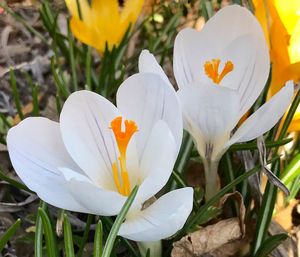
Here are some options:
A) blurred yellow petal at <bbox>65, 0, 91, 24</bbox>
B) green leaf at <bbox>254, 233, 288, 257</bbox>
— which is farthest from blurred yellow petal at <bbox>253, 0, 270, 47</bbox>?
blurred yellow petal at <bbox>65, 0, 91, 24</bbox>

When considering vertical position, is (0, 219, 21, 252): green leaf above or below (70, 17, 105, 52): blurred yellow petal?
below

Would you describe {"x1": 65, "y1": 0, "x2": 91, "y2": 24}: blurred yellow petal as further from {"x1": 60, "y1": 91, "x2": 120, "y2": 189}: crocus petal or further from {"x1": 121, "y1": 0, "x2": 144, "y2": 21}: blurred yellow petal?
{"x1": 60, "y1": 91, "x2": 120, "y2": 189}: crocus petal

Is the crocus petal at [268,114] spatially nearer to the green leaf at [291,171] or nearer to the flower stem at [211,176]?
the flower stem at [211,176]


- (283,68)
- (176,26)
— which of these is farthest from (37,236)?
(176,26)

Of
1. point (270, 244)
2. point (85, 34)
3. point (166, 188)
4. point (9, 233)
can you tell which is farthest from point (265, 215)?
point (85, 34)

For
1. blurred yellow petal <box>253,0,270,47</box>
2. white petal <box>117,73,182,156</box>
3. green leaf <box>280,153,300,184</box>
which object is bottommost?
green leaf <box>280,153,300,184</box>

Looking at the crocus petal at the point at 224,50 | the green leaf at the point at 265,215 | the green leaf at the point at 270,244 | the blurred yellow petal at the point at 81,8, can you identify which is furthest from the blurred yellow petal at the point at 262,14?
the blurred yellow petal at the point at 81,8

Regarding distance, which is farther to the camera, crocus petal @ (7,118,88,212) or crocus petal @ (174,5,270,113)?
crocus petal @ (174,5,270,113)
